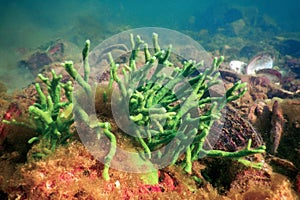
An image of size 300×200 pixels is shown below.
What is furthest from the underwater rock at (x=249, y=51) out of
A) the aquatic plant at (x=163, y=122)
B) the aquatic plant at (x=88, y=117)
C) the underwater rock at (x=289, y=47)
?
the aquatic plant at (x=88, y=117)

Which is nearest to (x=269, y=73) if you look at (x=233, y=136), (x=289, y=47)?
(x=233, y=136)

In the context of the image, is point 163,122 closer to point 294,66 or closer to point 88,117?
point 88,117

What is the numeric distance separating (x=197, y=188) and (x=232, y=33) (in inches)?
1597

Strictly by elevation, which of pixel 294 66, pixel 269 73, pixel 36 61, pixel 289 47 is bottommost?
pixel 269 73

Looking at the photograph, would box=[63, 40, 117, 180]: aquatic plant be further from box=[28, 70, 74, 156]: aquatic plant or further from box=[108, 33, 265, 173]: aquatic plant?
box=[108, 33, 265, 173]: aquatic plant

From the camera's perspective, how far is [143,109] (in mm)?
2533

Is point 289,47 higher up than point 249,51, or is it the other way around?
point 289,47

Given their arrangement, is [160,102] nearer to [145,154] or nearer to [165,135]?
[165,135]

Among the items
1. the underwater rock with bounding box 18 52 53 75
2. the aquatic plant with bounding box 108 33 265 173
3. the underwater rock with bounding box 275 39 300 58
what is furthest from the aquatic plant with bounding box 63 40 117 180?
the underwater rock with bounding box 275 39 300 58

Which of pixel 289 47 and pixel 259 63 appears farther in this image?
pixel 289 47

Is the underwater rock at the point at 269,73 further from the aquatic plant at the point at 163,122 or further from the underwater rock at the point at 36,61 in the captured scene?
the underwater rock at the point at 36,61

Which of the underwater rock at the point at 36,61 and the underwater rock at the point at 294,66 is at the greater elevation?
the underwater rock at the point at 36,61

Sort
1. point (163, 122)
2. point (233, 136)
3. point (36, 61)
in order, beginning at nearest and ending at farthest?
point (163, 122) < point (233, 136) < point (36, 61)

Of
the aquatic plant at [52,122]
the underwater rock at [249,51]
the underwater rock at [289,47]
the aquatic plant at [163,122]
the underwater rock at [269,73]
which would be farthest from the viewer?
the underwater rock at [289,47]
